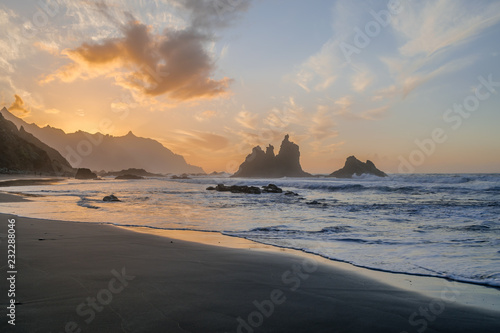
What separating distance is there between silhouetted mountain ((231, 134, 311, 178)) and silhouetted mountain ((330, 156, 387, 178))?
37483 mm

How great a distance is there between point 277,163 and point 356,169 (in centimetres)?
4982

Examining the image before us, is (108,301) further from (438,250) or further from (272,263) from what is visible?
(438,250)

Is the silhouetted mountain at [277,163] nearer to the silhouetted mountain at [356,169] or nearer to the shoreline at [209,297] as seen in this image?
the silhouetted mountain at [356,169]

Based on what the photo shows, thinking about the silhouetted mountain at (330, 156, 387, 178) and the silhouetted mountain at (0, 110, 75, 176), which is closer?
the silhouetted mountain at (0, 110, 75, 176)

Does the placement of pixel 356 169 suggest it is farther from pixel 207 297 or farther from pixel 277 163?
pixel 207 297

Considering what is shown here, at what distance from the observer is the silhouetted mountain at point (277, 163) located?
139 meters

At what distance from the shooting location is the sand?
2908 millimetres

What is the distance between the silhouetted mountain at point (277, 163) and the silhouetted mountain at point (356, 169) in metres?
37.5

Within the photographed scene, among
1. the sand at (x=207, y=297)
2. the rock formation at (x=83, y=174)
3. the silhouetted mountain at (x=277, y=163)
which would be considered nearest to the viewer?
the sand at (x=207, y=297)

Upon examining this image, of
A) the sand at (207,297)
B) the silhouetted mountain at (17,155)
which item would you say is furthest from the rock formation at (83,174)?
the sand at (207,297)

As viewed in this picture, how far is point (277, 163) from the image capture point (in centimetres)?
14175

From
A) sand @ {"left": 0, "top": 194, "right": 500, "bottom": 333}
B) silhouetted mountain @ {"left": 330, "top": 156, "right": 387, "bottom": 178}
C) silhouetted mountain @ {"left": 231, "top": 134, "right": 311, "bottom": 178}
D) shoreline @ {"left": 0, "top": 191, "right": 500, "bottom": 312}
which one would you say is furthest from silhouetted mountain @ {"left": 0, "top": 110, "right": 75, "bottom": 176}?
silhouetted mountain @ {"left": 330, "top": 156, "right": 387, "bottom": 178}

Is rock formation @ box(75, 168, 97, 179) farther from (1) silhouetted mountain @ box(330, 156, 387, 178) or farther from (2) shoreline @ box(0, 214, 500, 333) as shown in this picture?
(2) shoreline @ box(0, 214, 500, 333)

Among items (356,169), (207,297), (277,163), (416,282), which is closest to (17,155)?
(207,297)
